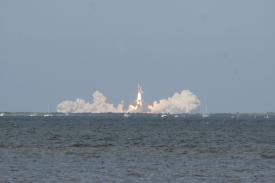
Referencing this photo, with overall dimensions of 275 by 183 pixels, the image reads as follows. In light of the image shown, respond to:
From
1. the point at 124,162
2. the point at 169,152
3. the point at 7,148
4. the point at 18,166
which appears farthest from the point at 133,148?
the point at 18,166

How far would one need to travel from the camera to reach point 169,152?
269 ft

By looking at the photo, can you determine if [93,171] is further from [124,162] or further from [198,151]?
[198,151]

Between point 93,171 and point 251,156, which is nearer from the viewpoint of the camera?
point 93,171

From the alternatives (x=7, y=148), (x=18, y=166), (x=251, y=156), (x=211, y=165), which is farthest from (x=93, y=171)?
(x=7, y=148)

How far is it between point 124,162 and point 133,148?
20.4 m

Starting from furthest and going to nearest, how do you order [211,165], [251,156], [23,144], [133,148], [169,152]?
[23,144] < [133,148] < [169,152] < [251,156] < [211,165]

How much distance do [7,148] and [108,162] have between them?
20962 millimetres

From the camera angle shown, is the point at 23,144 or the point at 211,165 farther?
the point at 23,144

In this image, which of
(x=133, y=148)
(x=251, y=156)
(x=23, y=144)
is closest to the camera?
(x=251, y=156)

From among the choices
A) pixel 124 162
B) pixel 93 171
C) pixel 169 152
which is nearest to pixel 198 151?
pixel 169 152

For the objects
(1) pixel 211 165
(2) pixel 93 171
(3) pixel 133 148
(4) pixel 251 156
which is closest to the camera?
(2) pixel 93 171

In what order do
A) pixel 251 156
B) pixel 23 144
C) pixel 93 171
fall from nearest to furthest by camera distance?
pixel 93 171, pixel 251 156, pixel 23 144

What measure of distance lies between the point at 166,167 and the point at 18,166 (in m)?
10.9

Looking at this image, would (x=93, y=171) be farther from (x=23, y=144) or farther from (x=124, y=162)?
(x=23, y=144)
